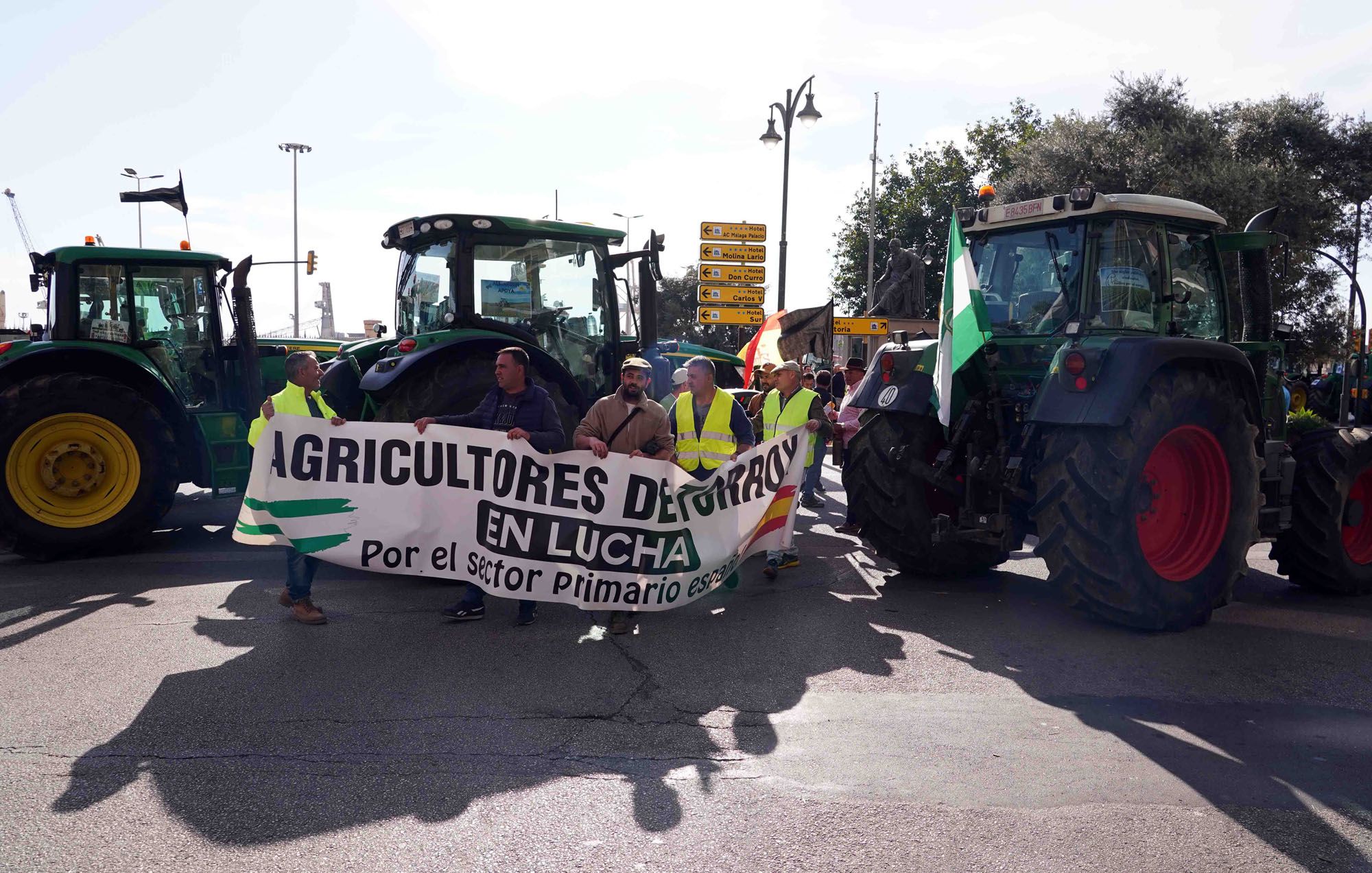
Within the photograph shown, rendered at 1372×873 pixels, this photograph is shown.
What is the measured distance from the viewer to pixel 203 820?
351 cm

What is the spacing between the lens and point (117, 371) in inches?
340

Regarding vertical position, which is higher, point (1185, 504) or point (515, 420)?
point (515, 420)

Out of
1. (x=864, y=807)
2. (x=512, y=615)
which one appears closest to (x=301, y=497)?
(x=512, y=615)

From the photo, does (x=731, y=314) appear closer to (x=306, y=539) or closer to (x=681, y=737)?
(x=306, y=539)

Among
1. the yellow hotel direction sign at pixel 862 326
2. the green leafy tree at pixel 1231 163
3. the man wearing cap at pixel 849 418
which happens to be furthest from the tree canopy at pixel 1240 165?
the man wearing cap at pixel 849 418

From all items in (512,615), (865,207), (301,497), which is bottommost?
(512,615)

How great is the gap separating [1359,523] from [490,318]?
686 cm

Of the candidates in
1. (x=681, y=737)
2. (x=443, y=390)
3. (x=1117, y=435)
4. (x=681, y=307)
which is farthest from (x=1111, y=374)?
(x=681, y=307)

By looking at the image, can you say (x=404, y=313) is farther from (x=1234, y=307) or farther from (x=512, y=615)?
(x=1234, y=307)

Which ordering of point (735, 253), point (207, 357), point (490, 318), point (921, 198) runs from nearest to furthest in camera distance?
point (490, 318)
point (207, 357)
point (735, 253)
point (921, 198)

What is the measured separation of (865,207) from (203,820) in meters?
44.1

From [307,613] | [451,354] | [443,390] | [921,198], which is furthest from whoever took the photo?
[921,198]

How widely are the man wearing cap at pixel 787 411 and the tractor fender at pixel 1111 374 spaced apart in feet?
6.53

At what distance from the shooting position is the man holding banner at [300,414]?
6.19 m
